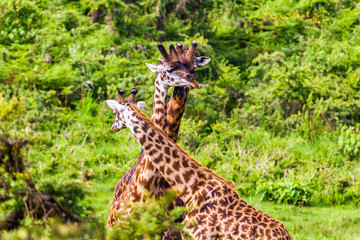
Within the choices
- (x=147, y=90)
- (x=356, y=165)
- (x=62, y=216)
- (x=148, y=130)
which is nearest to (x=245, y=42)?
(x=147, y=90)

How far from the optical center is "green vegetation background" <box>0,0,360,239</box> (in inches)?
396

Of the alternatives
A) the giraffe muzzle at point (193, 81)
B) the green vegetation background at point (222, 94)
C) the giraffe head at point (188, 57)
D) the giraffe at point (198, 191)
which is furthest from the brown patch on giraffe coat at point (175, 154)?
the green vegetation background at point (222, 94)

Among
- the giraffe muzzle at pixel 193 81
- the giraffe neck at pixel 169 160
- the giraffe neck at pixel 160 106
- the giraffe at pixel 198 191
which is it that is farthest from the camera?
the giraffe neck at pixel 160 106

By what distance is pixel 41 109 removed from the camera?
12578 mm

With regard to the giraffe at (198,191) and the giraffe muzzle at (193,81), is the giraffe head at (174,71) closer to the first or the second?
the giraffe muzzle at (193,81)

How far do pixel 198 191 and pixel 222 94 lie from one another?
31.9ft

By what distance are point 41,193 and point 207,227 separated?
179 cm

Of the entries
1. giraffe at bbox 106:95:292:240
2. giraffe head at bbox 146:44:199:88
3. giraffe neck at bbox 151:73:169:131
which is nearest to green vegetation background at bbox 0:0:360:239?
giraffe at bbox 106:95:292:240

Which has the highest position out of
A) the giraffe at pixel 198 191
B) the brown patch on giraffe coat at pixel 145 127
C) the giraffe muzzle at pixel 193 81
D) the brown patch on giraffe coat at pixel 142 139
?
the giraffe muzzle at pixel 193 81

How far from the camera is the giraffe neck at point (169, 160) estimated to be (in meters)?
4.55

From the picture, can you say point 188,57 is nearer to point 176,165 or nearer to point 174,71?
point 174,71

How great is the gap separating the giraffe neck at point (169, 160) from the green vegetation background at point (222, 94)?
3386 mm

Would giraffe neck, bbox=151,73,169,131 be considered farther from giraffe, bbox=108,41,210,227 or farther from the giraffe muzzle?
the giraffe muzzle

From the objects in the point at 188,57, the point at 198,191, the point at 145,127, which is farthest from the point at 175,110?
the point at 198,191
